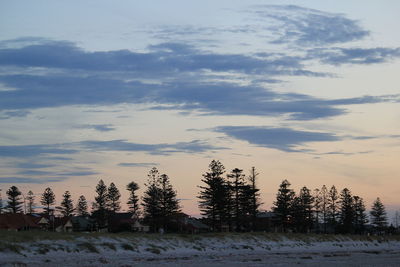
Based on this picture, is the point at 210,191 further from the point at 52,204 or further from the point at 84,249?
the point at 52,204

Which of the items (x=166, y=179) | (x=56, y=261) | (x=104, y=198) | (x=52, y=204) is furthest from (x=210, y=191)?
(x=52, y=204)

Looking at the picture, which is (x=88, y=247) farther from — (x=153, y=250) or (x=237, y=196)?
(x=237, y=196)

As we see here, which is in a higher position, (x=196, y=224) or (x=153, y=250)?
(x=196, y=224)

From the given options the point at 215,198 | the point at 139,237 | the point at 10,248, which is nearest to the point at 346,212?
the point at 215,198

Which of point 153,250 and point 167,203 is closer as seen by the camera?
point 153,250

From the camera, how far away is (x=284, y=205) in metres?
96.7

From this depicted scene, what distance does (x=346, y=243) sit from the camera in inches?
3014

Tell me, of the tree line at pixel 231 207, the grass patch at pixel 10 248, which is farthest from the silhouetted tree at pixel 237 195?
the grass patch at pixel 10 248

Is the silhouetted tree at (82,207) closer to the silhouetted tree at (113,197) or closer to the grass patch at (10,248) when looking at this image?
the silhouetted tree at (113,197)

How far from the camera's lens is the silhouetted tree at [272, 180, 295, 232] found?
96625 millimetres

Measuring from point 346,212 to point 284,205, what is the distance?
24.9 m

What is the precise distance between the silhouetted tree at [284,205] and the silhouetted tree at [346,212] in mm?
17579

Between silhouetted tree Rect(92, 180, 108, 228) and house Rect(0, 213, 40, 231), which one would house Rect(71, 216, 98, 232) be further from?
house Rect(0, 213, 40, 231)

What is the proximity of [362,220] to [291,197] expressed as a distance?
3286 cm
